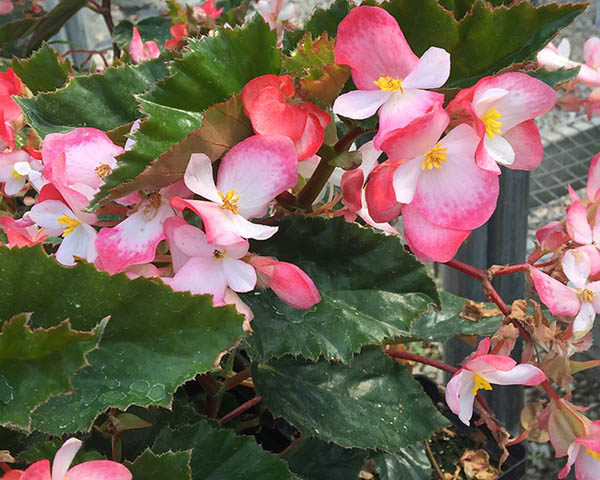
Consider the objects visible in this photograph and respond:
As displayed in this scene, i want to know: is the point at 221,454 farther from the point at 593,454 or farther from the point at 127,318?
the point at 593,454

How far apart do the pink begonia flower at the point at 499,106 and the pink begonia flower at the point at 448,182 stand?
1 cm

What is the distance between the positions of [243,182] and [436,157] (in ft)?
0.36

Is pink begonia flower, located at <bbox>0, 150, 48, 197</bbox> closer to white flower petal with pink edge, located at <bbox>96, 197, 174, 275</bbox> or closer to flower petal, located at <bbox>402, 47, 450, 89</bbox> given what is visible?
white flower petal with pink edge, located at <bbox>96, 197, 174, 275</bbox>

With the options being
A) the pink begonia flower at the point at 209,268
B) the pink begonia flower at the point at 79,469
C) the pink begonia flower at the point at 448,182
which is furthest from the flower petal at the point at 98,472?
the pink begonia flower at the point at 448,182

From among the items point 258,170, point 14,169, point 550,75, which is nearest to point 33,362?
point 258,170

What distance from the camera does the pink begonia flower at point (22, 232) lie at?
0.47 meters

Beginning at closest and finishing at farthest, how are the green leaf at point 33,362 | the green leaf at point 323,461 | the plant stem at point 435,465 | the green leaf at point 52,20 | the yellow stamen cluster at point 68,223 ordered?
1. the green leaf at point 33,362
2. the yellow stamen cluster at point 68,223
3. the green leaf at point 323,461
4. the plant stem at point 435,465
5. the green leaf at point 52,20

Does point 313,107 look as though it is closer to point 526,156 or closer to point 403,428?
point 526,156

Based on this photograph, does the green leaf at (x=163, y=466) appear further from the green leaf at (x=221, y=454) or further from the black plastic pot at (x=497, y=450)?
the black plastic pot at (x=497, y=450)

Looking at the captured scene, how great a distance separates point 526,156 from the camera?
424 mm

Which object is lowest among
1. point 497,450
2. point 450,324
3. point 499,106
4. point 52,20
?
point 497,450

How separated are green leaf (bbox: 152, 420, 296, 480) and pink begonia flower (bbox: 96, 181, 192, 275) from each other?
165 mm

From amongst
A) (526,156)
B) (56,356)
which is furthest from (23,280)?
(526,156)

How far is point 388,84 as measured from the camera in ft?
1.26
